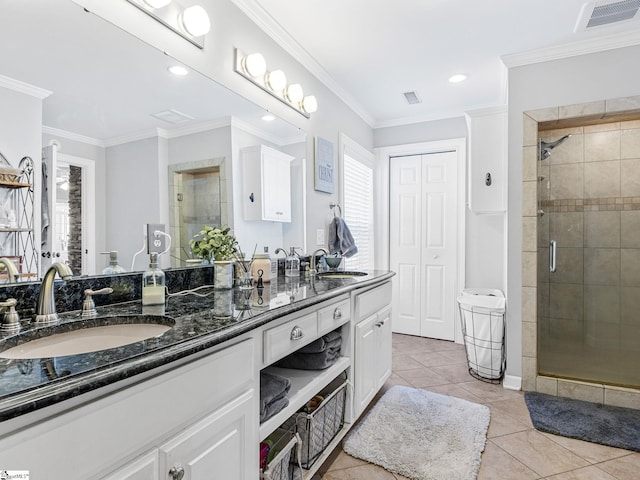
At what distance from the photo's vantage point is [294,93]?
2.45 metres

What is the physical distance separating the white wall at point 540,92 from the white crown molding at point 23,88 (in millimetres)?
2749

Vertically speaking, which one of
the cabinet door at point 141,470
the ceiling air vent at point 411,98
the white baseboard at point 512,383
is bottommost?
the white baseboard at point 512,383

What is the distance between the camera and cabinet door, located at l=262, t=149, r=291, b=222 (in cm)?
224

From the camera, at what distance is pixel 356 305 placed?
1.94 meters

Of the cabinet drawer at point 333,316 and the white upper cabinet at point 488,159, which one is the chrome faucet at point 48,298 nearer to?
the cabinet drawer at point 333,316

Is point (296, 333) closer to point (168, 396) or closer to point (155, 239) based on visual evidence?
point (168, 396)

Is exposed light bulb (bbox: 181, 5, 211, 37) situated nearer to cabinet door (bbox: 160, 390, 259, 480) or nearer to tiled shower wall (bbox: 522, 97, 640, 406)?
cabinet door (bbox: 160, 390, 259, 480)

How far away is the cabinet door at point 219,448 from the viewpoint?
2.78 ft

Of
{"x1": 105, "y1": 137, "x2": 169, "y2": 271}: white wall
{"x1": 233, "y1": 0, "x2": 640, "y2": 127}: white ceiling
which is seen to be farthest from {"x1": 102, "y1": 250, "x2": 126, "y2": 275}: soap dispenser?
{"x1": 233, "y1": 0, "x2": 640, "y2": 127}: white ceiling

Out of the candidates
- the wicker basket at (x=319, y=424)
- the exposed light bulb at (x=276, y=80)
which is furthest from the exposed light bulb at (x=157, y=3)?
the wicker basket at (x=319, y=424)

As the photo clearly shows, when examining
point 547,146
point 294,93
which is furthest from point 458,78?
point 294,93

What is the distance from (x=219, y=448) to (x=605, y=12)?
9.74ft

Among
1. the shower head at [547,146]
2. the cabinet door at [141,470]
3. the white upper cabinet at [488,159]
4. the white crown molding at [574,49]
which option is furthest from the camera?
the white upper cabinet at [488,159]

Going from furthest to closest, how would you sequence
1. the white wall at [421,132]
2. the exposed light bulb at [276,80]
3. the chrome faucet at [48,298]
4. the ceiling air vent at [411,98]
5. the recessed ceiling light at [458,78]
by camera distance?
the white wall at [421,132] → the ceiling air vent at [411,98] → the recessed ceiling light at [458,78] → the exposed light bulb at [276,80] → the chrome faucet at [48,298]
